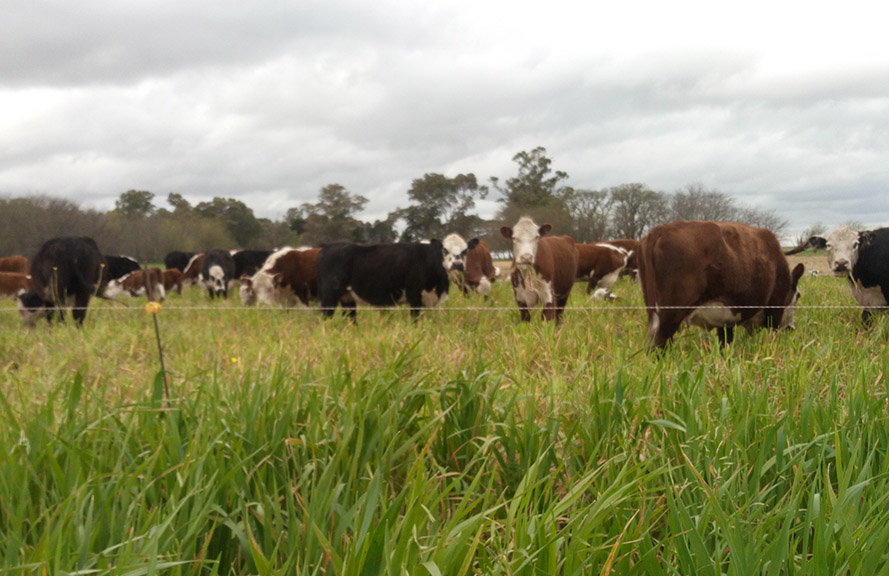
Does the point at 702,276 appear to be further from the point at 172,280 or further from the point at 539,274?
the point at 172,280

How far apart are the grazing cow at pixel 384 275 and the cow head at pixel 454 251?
9cm

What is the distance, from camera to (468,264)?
473 inches

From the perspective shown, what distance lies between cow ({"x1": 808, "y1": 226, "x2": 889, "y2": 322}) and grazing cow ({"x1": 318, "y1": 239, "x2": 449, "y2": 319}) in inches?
196

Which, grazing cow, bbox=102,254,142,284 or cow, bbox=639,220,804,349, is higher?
grazing cow, bbox=102,254,142,284

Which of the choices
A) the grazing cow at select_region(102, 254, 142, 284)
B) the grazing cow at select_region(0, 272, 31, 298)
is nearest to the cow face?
the grazing cow at select_region(0, 272, 31, 298)

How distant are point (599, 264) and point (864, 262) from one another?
7.36 meters

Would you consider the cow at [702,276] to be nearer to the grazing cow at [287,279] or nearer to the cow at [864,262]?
the cow at [864,262]

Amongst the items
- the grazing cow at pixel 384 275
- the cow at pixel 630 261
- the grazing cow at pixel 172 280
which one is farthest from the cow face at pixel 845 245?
the grazing cow at pixel 172 280

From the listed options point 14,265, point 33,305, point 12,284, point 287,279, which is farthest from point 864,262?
point 14,265

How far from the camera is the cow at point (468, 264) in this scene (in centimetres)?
869

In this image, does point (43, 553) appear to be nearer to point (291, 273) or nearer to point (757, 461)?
point (757, 461)

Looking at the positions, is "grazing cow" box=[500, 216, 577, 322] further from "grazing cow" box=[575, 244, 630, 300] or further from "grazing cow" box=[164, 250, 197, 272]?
"grazing cow" box=[164, 250, 197, 272]

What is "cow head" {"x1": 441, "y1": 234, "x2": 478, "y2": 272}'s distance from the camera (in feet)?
28.0

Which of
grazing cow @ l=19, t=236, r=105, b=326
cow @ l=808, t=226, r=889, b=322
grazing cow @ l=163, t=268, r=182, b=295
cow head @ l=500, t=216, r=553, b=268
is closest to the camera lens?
cow @ l=808, t=226, r=889, b=322
